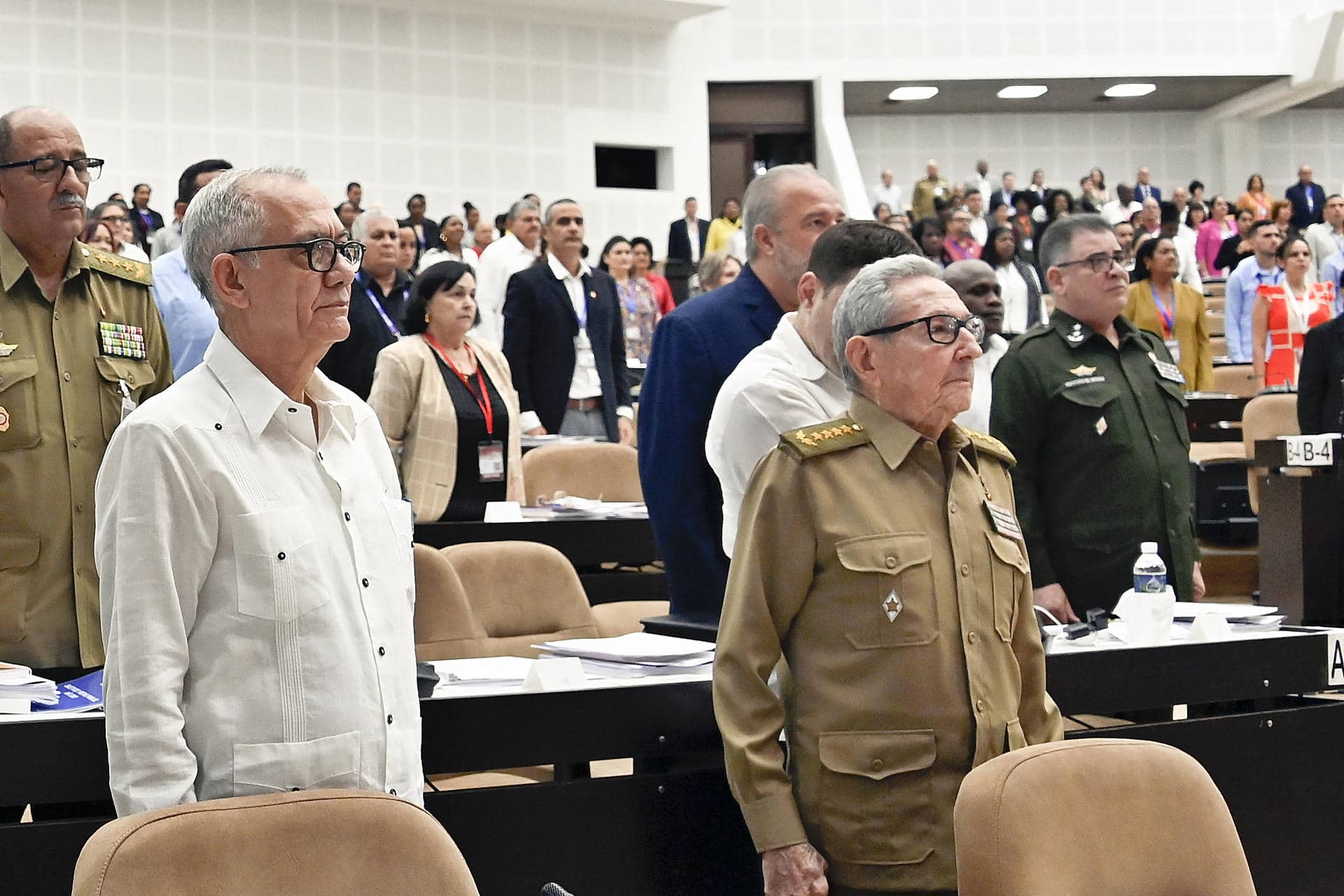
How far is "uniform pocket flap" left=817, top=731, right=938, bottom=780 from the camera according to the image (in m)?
2.20

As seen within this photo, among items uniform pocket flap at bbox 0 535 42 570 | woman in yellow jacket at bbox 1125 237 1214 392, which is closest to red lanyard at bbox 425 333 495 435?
uniform pocket flap at bbox 0 535 42 570

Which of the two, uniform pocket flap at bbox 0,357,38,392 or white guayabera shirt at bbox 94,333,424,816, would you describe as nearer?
white guayabera shirt at bbox 94,333,424,816

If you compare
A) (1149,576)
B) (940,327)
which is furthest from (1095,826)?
(1149,576)

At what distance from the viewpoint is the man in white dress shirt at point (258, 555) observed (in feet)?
5.93

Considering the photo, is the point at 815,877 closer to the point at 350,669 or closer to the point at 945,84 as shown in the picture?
the point at 350,669

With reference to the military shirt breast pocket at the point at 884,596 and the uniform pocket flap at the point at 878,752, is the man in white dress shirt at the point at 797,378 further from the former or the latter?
the uniform pocket flap at the point at 878,752

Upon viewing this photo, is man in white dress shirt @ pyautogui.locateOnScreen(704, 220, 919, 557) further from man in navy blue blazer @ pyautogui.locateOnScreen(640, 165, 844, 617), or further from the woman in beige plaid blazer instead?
the woman in beige plaid blazer

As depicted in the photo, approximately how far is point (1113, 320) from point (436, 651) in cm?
183

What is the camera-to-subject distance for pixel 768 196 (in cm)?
328

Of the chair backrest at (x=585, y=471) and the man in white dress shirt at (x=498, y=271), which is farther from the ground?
the man in white dress shirt at (x=498, y=271)

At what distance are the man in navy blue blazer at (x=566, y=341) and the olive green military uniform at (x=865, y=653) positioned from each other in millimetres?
4216

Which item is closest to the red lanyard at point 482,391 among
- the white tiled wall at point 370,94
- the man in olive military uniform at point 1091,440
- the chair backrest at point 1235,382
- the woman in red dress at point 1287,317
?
the man in olive military uniform at point 1091,440

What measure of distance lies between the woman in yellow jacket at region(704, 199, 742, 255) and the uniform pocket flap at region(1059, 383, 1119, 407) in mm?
12501

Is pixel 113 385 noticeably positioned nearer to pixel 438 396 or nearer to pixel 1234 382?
pixel 438 396
